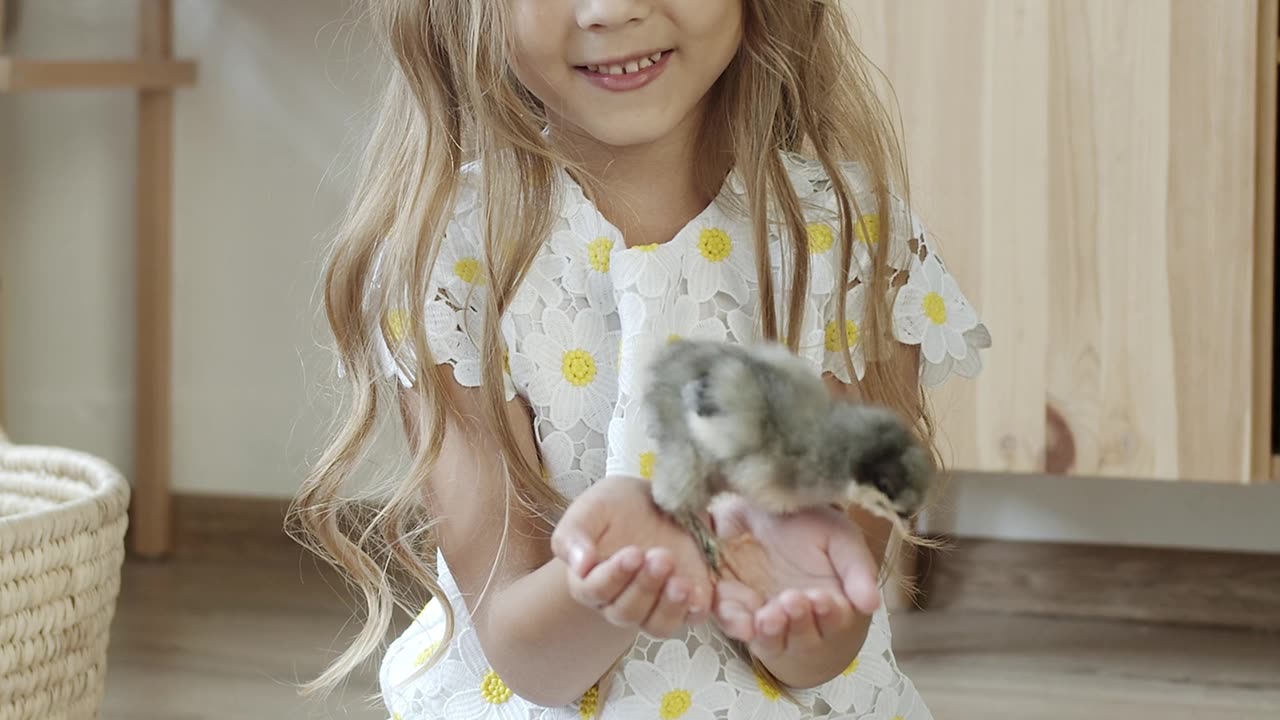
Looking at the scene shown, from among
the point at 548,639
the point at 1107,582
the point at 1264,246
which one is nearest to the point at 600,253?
the point at 548,639

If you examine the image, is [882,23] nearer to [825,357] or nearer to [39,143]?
[825,357]

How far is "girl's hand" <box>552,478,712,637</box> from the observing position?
544mm

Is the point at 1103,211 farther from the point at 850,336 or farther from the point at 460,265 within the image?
the point at 460,265

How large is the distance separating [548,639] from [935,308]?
0.33 metres

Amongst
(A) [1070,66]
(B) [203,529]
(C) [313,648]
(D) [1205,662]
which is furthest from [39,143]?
(D) [1205,662]

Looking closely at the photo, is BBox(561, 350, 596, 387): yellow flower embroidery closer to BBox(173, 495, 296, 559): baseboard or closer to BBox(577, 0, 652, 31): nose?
BBox(577, 0, 652, 31): nose

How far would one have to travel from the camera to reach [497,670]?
808 mm

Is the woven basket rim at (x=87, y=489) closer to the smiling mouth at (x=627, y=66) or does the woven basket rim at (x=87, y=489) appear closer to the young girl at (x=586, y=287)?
the young girl at (x=586, y=287)

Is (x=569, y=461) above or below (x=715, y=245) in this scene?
below

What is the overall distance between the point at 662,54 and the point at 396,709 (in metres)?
0.43

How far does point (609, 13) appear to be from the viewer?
76 cm

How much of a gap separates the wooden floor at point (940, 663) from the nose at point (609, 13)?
726 mm

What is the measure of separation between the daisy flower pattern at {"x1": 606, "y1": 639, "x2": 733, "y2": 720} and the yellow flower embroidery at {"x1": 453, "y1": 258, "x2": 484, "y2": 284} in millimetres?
239

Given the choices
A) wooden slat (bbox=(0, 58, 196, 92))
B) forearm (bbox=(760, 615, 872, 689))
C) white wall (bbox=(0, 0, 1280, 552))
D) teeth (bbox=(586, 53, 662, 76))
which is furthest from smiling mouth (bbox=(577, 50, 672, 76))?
white wall (bbox=(0, 0, 1280, 552))
